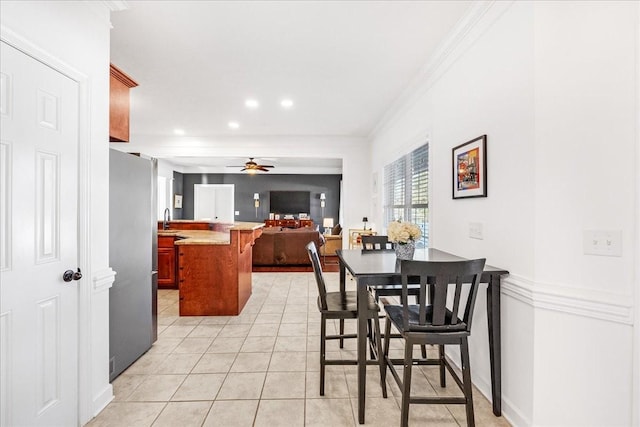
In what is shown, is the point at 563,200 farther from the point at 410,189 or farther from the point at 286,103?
the point at 286,103

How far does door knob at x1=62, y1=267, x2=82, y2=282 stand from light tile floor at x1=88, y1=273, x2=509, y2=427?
0.88m

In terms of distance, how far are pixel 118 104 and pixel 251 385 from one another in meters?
2.28

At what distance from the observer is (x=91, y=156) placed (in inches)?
73.0

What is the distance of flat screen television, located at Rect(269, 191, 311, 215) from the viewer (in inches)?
440

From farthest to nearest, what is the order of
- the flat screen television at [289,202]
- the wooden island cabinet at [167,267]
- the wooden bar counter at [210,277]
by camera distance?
1. the flat screen television at [289,202]
2. the wooden island cabinet at [167,267]
3. the wooden bar counter at [210,277]

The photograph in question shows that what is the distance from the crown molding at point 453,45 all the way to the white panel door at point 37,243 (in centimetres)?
260

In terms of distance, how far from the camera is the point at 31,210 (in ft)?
4.95

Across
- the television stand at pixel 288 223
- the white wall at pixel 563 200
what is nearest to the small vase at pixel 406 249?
the white wall at pixel 563 200

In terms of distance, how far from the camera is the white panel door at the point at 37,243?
139 cm

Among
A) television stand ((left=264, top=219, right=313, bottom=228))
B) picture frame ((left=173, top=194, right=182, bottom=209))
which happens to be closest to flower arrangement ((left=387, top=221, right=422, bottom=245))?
television stand ((left=264, top=219, right=313, bottom=228))

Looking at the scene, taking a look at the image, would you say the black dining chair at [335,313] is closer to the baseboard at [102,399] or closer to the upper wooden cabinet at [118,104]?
the baseboard at [102,399]

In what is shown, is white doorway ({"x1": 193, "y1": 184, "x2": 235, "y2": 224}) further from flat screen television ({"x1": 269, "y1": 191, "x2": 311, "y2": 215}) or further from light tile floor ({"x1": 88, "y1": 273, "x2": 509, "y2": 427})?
light tile floor ({"x1": 88, "y1": 273, "x2": 509, "y2": 427})

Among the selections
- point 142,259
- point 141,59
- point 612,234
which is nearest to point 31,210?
point 142,259

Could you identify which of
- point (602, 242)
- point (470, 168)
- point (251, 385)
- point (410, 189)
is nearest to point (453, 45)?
point (470, 168)
